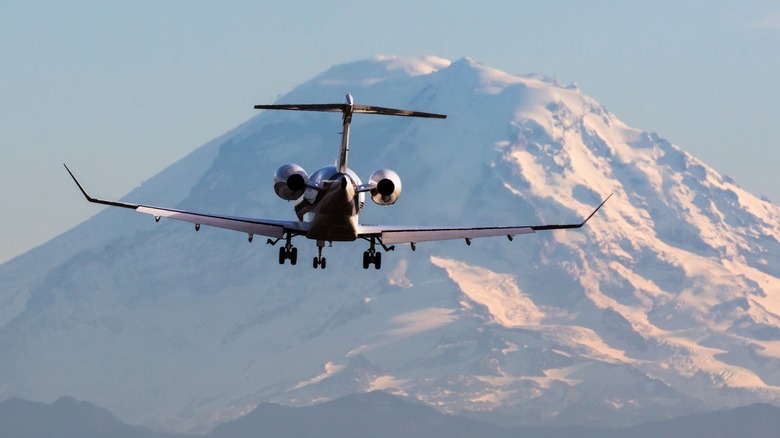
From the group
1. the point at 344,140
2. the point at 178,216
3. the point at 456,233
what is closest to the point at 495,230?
the point at 456,233

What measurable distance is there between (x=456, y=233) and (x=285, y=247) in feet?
29.8

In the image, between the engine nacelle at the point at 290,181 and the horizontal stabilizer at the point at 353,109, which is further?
the engine nacelle at the point at 290,181

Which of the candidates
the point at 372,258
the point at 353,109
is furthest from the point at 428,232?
the point at 353,109

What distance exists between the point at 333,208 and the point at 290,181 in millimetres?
2974

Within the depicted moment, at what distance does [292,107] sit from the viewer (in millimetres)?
91125

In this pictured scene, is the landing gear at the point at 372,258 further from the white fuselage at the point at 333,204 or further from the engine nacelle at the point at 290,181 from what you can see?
the engine nacelle at the point at 290,181

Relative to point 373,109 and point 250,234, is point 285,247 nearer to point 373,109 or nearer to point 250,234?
point 250,234

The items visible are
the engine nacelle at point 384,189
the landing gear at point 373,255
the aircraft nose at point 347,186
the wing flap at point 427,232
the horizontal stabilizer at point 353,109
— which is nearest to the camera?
the horizontal stabilizer at point 353,109

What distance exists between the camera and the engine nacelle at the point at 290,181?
92.1 m

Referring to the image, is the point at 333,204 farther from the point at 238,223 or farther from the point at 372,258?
the point at 372,258

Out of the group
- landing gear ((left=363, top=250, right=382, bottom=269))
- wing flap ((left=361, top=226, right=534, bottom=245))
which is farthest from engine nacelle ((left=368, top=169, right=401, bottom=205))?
landing gear ((left=363, top=250, right=382, bottom=269))

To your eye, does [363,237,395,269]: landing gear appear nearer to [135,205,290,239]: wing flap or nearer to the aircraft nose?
[135,205,290,239]: wing flap

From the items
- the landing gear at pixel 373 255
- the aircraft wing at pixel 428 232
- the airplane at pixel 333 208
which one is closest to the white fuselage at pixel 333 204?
the airplane at pixel 333 208

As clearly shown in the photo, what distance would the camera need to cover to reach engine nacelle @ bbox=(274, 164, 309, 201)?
92062 millimetres
